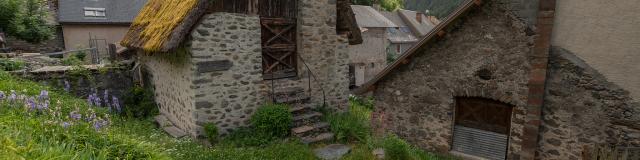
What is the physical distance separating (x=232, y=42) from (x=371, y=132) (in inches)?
157

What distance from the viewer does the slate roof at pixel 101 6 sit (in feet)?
68.6

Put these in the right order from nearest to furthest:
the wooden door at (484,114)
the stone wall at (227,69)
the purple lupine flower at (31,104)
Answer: the purple lupine flower at (31,104) → the wooden door at (484,114) → the stone wall at (227,69)

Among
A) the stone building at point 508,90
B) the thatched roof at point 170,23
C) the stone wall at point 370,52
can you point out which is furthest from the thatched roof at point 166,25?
the stone wall at point 370,52

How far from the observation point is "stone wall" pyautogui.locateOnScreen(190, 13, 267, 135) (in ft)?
28.1

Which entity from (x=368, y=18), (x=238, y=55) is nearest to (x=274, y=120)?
(x=238, y=55)

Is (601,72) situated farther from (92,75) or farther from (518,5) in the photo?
(92,75)

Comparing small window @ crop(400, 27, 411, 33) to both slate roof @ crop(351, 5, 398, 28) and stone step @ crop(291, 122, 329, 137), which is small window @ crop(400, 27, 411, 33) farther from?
stone step @ crop(291, 122, 329, 137)

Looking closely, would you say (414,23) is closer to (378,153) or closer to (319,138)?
(319,138)

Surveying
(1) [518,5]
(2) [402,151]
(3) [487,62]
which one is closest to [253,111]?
(2) [402,151]

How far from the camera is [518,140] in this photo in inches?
276

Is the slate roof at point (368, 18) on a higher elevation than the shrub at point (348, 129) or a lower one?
higher

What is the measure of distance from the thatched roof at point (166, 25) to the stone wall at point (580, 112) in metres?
6.89

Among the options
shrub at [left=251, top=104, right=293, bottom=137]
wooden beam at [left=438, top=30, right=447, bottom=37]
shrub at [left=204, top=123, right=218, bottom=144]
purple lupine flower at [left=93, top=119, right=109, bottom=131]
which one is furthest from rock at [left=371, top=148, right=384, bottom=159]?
purple lupine flower at [left=93, top=119, right=109, bottom=131]

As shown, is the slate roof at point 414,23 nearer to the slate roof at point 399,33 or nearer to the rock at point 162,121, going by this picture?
the slate roof at point 399,33
